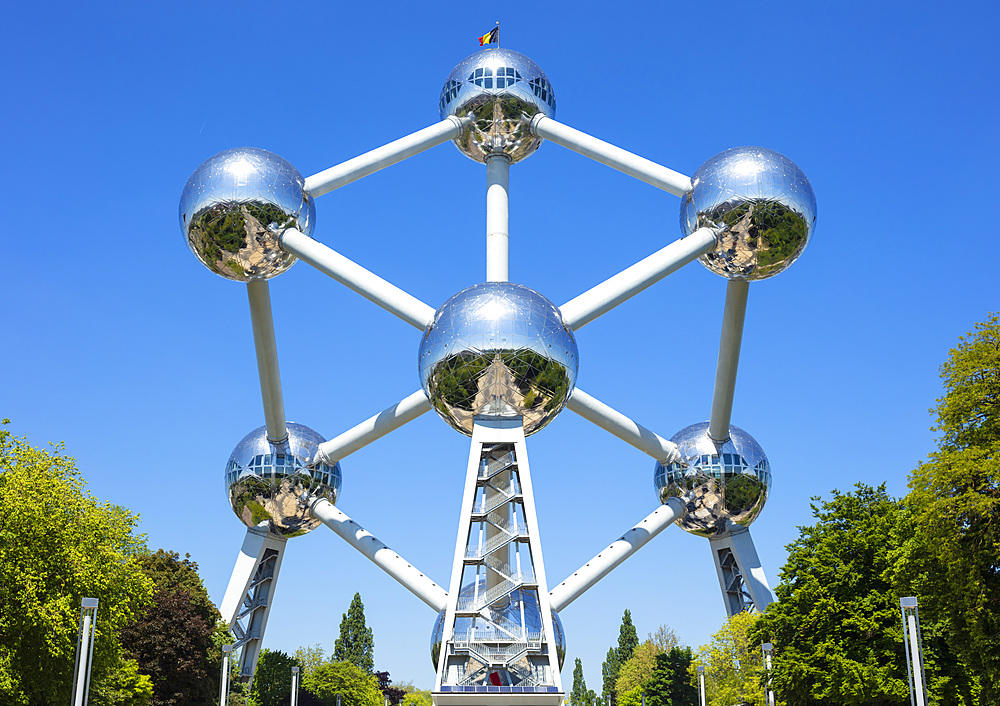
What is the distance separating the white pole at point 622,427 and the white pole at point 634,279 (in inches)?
97.6

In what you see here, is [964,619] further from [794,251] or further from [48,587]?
[48,587]

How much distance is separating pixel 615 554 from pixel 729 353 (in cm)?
623

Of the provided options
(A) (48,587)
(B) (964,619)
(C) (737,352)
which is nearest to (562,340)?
(C) (737,352)

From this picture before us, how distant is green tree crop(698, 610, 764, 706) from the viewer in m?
32.9

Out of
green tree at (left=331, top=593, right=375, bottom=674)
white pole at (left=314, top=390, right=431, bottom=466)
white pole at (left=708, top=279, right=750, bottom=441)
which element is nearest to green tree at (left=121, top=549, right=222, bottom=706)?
white pole at (left=314, top=390, right=431, bottom=466)

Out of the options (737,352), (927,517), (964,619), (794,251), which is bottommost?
(964,619)

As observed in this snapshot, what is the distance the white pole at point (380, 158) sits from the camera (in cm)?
2770

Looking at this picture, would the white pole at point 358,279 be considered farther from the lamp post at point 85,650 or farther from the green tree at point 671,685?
the green tree at point 671,685

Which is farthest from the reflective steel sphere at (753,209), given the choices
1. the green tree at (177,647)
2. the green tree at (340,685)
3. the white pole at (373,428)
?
the green tree at (340,685)

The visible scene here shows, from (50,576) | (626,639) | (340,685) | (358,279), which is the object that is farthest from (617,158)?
(626,639)

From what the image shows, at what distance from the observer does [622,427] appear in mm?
Answer: 28781

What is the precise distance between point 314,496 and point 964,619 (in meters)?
18.4

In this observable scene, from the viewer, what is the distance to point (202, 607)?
102ft

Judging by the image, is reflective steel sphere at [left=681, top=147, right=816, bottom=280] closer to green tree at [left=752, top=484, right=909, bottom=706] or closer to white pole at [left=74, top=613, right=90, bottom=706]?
green tree at [left=752, top=484, right=909, bottom=706]
